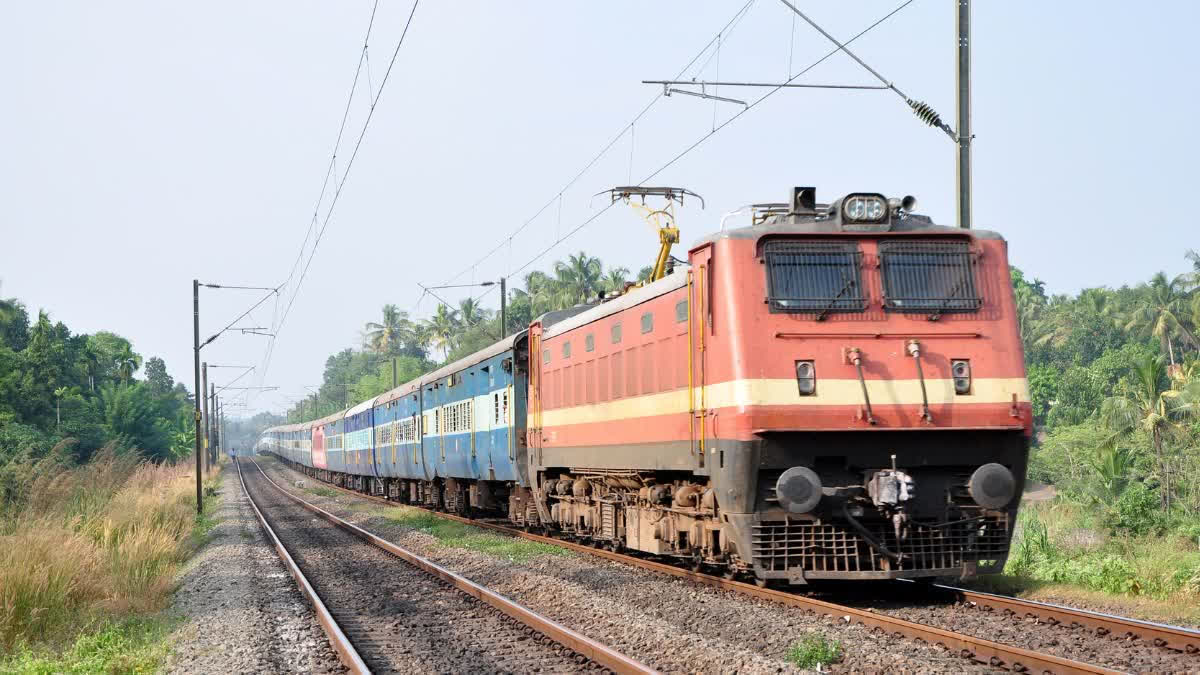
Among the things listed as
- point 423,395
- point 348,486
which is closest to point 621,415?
point 423,395

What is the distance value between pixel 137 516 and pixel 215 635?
11.2 metres

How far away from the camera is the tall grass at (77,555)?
12305 mm

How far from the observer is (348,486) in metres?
54.9

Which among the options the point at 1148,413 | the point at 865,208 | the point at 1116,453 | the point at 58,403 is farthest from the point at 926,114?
the point at 58,403

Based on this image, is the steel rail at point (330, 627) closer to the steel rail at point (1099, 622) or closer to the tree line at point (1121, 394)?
the steel rail at point (1099, 622)

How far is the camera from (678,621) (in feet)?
35.3

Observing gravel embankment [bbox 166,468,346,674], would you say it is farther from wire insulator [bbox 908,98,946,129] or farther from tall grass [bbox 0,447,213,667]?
wire insulator [bbox 908,98,946,129]

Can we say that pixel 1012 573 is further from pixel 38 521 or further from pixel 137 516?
pixel 137 516

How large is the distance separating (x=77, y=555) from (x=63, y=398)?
170 ft

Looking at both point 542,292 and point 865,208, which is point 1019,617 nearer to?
point 865,208

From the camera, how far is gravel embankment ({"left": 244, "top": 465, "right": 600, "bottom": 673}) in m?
9.48

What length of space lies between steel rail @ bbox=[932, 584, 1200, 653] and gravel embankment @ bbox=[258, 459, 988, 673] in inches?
55.1

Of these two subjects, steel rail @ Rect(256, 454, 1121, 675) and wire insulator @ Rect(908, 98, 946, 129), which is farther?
wire insulator @ Rect(908, 98, 946, 129)

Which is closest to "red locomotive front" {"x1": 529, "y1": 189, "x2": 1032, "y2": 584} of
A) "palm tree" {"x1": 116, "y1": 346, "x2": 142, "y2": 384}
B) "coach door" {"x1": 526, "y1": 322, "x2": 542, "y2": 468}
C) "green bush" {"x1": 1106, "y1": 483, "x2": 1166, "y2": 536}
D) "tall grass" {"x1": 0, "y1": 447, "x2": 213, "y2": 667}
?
"tall grass" {"x1": 0, "y1": 447, "x2": 213, "y2": 667}
